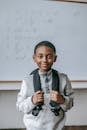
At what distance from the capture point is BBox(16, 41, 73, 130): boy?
79 centimetres

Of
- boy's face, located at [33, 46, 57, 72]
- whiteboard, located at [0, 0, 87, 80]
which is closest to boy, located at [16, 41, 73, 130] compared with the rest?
boy's face, located at [33, 46, 57, 72]

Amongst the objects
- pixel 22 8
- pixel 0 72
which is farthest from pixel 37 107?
pixel 22 8

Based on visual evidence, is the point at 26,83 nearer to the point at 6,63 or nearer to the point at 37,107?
the point at 37,107

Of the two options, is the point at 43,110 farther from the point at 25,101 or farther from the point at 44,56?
the point at 44,56

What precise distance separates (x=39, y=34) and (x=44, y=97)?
2.41 ft

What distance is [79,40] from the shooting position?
1557mm

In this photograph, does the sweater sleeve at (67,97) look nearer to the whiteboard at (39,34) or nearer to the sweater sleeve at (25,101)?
the sweater sleeve at (25,101)

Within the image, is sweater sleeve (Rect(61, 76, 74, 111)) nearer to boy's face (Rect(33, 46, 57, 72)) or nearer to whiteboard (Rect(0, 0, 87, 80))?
boy's face (Rect(33, 46, 57, 72))

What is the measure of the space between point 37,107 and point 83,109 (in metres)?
0.90

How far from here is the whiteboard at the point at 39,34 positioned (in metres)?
1.44

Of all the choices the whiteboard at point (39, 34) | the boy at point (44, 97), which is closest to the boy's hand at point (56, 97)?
the boy at point (44, 97)

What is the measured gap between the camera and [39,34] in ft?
4.87

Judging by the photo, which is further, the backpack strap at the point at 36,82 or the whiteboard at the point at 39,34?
the whiteboard at the point at 39,34

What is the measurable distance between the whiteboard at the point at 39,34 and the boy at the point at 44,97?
0.64m
